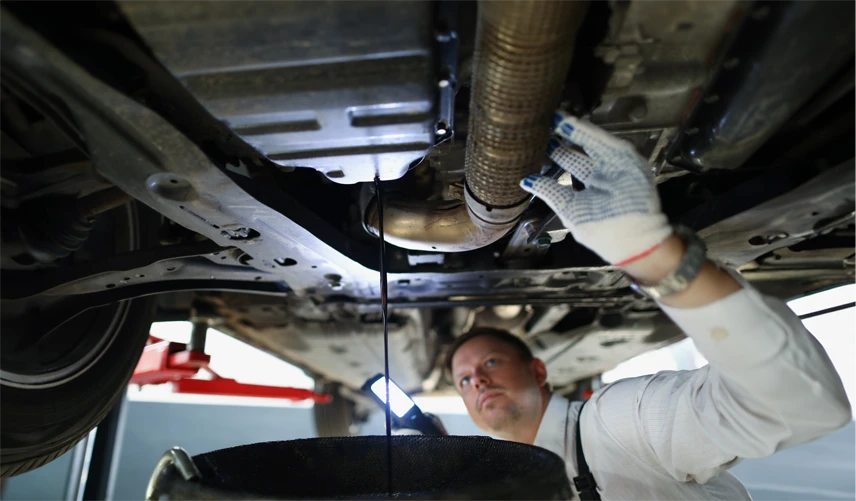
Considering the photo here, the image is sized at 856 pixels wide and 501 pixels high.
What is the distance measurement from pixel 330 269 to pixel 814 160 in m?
0.80

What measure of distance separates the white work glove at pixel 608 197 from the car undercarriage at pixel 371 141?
0.04m

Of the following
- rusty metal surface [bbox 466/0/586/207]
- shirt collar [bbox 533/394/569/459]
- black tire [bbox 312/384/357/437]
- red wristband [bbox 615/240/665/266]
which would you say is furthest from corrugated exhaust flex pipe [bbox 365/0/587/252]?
black tire [bbox 312/384/357/437]

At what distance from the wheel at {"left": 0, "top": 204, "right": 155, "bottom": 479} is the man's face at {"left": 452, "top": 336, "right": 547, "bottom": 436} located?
85 cm

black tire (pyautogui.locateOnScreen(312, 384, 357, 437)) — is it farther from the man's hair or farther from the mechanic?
the mechanic

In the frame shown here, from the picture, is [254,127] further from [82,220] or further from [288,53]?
[82,220]

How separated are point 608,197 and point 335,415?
2.21m

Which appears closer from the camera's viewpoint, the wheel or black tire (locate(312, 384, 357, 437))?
the wheel

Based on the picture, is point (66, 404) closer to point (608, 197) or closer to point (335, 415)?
point (608, 197)

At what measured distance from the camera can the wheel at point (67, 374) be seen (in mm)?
971

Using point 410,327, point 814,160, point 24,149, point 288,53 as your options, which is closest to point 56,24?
point 288,53

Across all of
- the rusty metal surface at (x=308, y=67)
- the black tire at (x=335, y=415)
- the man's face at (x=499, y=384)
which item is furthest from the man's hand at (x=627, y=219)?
the black tire at (x=335, y=415)

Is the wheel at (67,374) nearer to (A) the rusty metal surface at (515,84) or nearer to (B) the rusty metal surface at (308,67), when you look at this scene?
(B) the rusty metal surface at (308,67)

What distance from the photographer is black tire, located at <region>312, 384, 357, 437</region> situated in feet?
8.21

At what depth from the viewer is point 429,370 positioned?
213 centimetres
